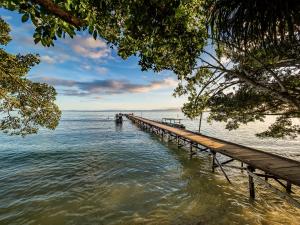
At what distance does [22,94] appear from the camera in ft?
35.3

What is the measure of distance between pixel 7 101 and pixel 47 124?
6.54 ft

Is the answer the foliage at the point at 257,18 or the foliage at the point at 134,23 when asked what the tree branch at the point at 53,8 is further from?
the foliage at the point at 257,18

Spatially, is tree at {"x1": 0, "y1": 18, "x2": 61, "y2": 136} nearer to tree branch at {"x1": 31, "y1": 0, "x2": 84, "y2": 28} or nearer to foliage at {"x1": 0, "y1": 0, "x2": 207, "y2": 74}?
foliage at {"x1": 0, "y1": 0, "x2": 207, "y2": 74}

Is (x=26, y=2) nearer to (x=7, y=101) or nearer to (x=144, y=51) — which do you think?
(x=144, y=51)

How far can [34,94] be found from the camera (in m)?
11.0

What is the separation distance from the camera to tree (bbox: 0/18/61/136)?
31.9 ft

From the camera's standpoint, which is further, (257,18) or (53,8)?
(53,8)

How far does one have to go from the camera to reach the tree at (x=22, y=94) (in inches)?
382

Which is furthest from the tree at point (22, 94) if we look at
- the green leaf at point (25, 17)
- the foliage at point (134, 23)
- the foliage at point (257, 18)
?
the foliage at point (257, 18)

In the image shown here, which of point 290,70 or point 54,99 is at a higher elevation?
point 290,70

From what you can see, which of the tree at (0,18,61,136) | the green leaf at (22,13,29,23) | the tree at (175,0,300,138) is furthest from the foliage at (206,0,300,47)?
the tree at (0,18,61,136)

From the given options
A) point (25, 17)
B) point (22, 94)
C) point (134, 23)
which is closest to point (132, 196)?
point (22, 94)

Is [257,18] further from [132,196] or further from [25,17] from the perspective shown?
[132,196]

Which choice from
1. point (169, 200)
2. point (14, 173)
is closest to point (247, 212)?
point (169, 200)
